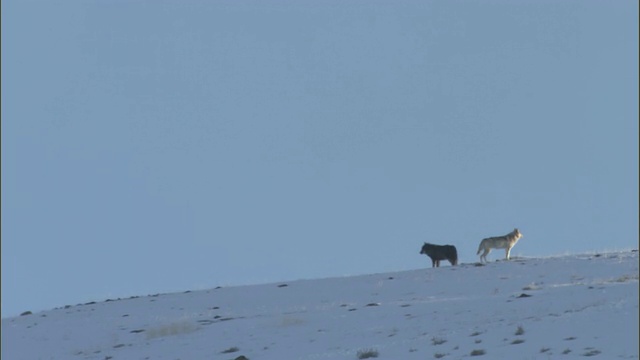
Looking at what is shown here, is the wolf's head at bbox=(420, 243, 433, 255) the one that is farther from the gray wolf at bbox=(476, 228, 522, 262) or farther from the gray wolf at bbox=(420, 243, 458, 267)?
the gray wolf at bbox=(476, 228, 522, 262)

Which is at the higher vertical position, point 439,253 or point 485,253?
point 439,253

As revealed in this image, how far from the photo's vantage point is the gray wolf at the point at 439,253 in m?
46.0

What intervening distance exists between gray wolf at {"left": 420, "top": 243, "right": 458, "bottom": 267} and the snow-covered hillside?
331 cm

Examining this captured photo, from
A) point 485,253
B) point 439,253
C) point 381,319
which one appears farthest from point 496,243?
point 381,319

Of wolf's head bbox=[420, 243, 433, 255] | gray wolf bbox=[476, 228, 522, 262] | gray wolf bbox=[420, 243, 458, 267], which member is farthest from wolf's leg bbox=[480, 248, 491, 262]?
wolf's head bbox=[420, 243, 433, 255]

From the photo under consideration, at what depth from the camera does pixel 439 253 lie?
46250 mm

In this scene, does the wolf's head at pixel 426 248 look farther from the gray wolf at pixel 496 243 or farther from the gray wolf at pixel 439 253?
the gray wolf at pixel 496 243

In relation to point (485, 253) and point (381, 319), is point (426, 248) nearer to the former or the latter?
point (485, 253)

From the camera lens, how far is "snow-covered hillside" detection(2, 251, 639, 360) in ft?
79.4

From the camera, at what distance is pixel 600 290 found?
1206 inches

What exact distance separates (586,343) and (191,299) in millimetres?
23869

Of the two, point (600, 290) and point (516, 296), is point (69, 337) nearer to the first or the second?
point (516, 296)

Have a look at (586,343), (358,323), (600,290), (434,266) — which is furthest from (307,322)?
(434,266)

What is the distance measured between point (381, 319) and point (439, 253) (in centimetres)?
1515
